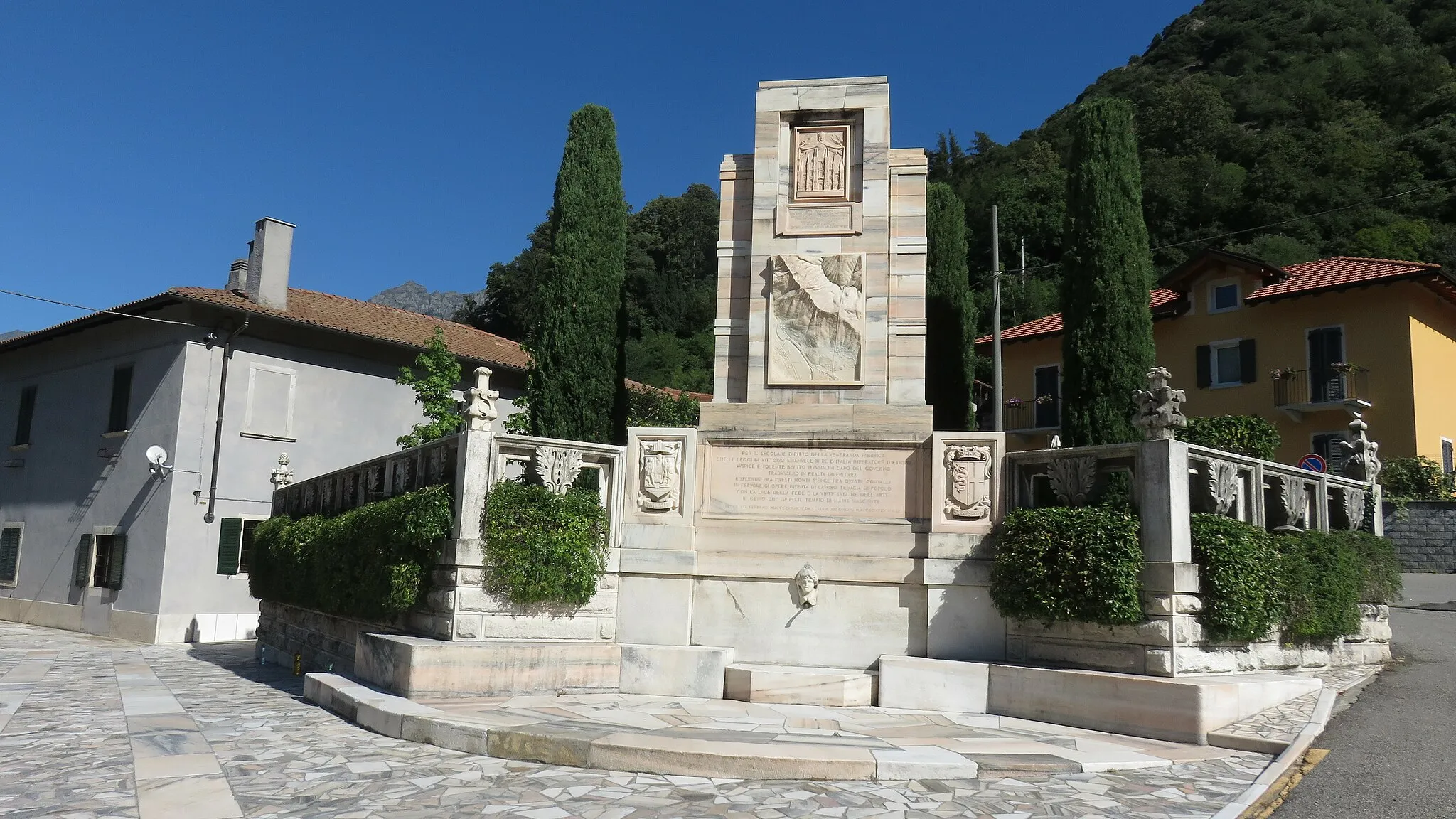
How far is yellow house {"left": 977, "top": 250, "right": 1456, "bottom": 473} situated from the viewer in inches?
1079

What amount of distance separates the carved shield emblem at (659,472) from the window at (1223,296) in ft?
85.0

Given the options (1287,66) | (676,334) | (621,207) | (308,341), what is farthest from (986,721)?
(1287,66)

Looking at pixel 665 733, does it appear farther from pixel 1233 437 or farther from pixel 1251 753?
pixel 1233 437

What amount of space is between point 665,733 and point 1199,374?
94.3ft

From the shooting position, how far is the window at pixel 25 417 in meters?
26.7

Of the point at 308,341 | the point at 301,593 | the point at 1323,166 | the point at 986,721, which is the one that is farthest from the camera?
the point at 1323,166

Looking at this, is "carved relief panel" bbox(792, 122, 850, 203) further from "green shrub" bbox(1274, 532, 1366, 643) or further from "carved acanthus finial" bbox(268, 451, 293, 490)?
"carved acanthus finial" bbox(268, 451, 293, 490)

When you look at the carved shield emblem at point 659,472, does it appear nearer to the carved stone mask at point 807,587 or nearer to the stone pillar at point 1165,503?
the carved stone mask at point 807,587

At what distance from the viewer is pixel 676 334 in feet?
192

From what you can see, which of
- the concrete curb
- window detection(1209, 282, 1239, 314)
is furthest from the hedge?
window detection(1209, 282, 1239, 314)

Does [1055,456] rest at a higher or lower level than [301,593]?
higher

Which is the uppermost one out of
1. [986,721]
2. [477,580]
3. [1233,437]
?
[1233,437]

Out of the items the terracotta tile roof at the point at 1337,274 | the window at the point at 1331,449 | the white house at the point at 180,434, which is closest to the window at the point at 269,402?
the white house at the point at 180,434

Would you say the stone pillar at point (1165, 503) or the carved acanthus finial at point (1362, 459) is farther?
the carved acanthus finial at point (1362, 459)
